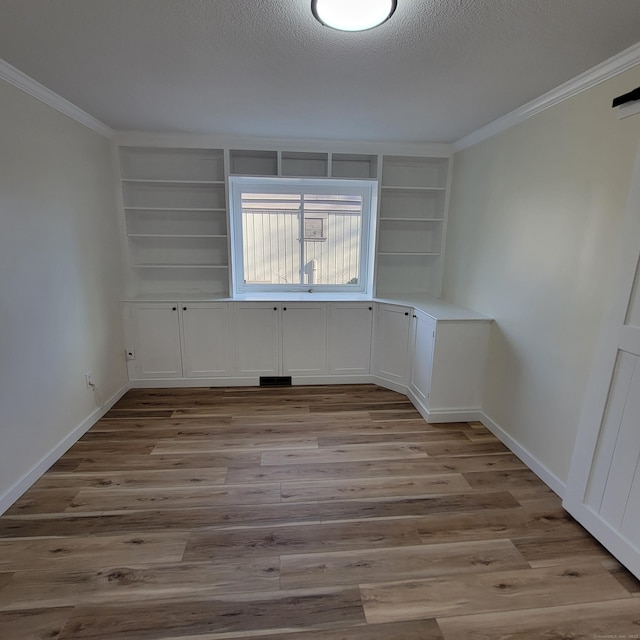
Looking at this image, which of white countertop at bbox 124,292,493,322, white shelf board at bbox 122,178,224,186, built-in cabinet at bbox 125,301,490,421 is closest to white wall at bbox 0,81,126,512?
white shelf board at bbox 122,178,224,186

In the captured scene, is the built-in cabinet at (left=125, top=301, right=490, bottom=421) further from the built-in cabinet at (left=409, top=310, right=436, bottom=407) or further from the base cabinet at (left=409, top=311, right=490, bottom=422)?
the base cabinet at (left=409, top=311, right=490, bottom=422)

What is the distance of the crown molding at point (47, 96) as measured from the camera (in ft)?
6.35

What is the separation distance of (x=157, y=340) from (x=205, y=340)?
46 centimetres

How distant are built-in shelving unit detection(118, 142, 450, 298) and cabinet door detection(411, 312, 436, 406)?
80 centimetres

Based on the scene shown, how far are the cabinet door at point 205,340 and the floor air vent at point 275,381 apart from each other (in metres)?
0.37

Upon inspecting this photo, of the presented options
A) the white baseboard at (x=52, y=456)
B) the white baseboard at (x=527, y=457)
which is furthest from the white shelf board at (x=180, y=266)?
the white baseboard at (x=527, y=457)

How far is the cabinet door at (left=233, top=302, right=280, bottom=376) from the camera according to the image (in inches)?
140

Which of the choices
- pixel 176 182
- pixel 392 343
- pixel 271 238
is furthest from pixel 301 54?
pixel 392 343

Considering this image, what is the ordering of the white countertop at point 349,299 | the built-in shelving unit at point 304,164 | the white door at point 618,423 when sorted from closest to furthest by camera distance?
the white door at point 618,423, the white countertop at point 349,299, the built-in shelving unit at point 304,164

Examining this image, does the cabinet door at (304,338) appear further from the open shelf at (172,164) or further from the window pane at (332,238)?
the open shelf at (172,164)

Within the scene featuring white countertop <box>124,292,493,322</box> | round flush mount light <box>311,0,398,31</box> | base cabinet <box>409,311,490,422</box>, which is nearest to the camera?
round flush mount light <box>311,0,398,31</box>

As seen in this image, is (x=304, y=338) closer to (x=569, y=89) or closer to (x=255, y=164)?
(x=255, y=164)

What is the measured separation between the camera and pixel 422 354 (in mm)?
3186

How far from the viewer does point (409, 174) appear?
3.76 metres
